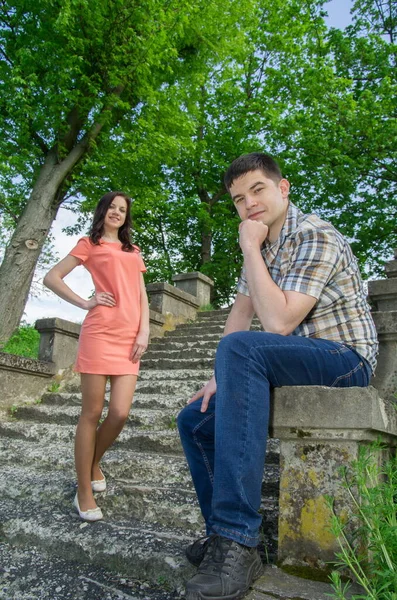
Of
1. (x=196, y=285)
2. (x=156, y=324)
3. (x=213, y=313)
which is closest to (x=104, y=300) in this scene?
(x=156, y=324)

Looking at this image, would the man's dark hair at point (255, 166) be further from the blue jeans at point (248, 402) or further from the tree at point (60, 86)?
the tree at point (60, 86)

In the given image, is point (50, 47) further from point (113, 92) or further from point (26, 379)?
point (26, 379)

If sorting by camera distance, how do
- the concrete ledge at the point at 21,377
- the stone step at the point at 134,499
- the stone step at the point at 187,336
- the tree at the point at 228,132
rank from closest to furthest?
the stone step at the point at 134,499 → the concrete ledge at the point at 21,377 → the stone step at the point at 187,336 → the tree at the point at 228,132

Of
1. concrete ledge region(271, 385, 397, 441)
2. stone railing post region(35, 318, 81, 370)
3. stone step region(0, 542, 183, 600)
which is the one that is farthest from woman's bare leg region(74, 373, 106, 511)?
stone railing post region(35, 318, 81, 370)

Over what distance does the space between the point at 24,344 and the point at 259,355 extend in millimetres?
7134

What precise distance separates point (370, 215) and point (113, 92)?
23.4ft

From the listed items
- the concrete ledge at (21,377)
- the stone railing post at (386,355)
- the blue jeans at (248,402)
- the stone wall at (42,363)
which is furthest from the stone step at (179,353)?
the blue jeans at (248,402)

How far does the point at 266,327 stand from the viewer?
2020 mm

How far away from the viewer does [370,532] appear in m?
1.64

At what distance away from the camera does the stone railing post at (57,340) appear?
6.17 meters

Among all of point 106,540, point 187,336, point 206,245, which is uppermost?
point 206,245

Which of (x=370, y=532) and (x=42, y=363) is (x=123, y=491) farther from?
(x=42, y=363)

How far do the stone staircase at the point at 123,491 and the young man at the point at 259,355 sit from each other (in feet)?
1.28

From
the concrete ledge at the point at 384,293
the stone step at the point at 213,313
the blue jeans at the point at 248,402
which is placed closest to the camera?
the blue jeans at the point at 248,402
